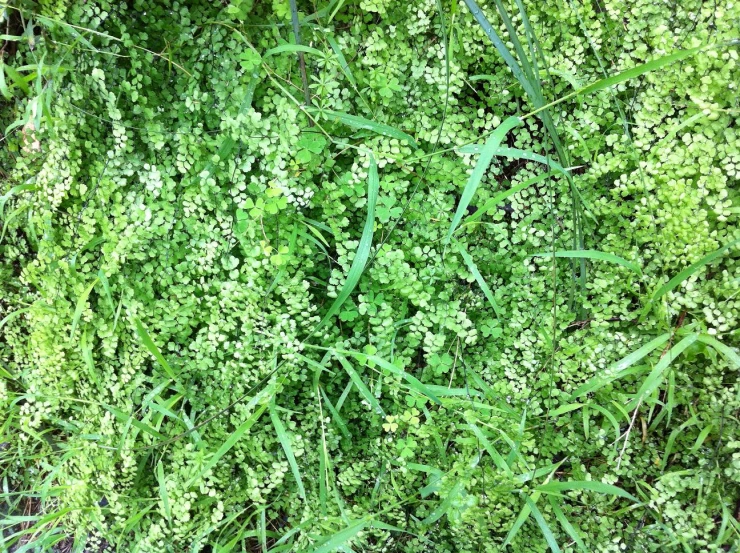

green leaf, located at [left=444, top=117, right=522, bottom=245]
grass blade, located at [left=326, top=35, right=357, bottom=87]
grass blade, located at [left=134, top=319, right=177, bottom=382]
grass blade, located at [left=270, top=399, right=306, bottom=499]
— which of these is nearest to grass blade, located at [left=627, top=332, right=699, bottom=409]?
green leaf, located at [left=444, top=117, right=522, bottom=245]

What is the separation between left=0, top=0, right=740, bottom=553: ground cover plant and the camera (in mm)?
1524

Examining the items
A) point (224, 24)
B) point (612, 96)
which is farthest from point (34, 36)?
point (612, 96)

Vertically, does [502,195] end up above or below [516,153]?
below

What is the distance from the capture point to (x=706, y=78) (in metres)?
1.40

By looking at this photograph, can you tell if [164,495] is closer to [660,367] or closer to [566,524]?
[566,524]

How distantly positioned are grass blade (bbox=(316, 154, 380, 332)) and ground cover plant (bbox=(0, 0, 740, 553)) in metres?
0.02

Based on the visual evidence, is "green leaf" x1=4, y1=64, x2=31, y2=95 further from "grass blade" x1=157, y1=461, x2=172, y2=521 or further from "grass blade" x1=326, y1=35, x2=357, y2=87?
"grass blade" x1=157, y1=461, x2=172, y2=521

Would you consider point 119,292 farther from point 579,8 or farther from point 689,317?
point 689,317

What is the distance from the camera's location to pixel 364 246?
1596 millimetres

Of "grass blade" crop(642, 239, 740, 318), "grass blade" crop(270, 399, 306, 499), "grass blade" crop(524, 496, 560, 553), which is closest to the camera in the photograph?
"grass blade" crop(642, 239, 740, 318)

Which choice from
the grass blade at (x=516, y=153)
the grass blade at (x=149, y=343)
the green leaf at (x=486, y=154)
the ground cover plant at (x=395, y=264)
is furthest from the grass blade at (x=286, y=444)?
the grass blade at (x=516, y=153)

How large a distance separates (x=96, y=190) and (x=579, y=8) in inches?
76.5

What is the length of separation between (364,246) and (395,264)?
13 centimetres


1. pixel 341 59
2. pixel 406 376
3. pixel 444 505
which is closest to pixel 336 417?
pixel 406 376
